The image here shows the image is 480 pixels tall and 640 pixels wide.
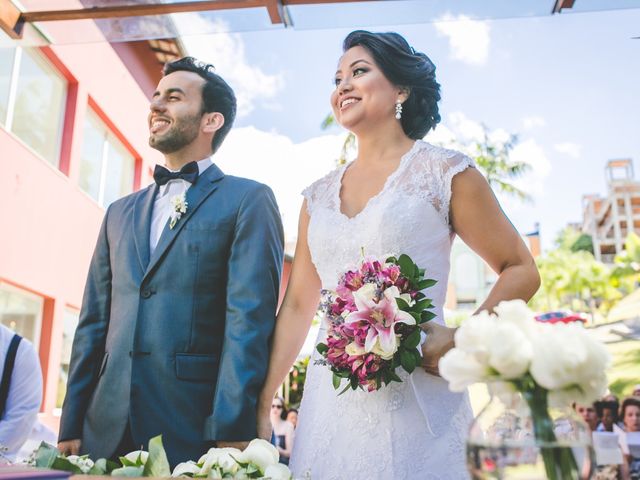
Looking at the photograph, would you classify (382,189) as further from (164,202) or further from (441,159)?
(164,202)

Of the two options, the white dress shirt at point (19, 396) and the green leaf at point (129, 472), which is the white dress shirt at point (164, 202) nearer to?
the green leaf at point (129, 472)

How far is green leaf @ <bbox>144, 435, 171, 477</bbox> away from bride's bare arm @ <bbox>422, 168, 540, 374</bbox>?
3.21ft

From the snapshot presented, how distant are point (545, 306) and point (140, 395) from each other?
196 feet

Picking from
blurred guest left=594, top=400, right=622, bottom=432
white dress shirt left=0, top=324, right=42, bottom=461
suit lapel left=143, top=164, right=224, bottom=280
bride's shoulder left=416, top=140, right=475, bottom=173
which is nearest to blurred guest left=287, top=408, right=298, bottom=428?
blurred guest left=594, top=400, right=622, bottom=432

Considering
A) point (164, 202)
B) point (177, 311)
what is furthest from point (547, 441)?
point (164, 202)

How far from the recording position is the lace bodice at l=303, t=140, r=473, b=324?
2305 mm

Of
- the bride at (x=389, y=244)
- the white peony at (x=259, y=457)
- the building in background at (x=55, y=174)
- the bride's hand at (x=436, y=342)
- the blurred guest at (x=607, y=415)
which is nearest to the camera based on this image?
the white peony at (x=259, y=457)

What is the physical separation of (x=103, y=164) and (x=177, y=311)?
32.1 feet

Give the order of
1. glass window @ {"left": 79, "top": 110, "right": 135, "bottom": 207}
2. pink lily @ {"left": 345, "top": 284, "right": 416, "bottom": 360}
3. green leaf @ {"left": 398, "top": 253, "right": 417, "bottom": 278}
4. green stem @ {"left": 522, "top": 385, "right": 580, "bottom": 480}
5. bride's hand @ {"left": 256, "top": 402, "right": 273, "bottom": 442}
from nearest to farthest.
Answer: green stem @ {"left": 522, "top": 385, "right": 580, "bottom": 480} → pink lily @ {"left": 345, "top": 284, "right": 416, "bottom": 360} → green leaf @ {"left": 398, "top": 253, "right": 417, "bottom": 278} → bride's hand @ {"left": 256, "top": 402, "right": 273, "bottom": 442} → glass window @ {"left": 79, "top": 110, "right": 135, "bottom": 207}

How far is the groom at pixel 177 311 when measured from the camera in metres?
2.45

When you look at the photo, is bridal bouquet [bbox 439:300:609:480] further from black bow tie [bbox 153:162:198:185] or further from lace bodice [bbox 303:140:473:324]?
black bow tie [bbox 153:162:198:185]

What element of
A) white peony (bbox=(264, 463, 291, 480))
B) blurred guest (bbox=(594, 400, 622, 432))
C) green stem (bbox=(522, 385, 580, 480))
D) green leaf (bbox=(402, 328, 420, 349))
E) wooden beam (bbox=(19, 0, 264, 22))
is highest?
wooden beam (bbox=(19, 0, 264, 22))

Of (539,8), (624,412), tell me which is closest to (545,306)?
(624,412)

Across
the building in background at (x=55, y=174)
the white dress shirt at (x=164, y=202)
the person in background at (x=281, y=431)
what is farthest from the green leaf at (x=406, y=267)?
the person in background at (x=281, y=431)
